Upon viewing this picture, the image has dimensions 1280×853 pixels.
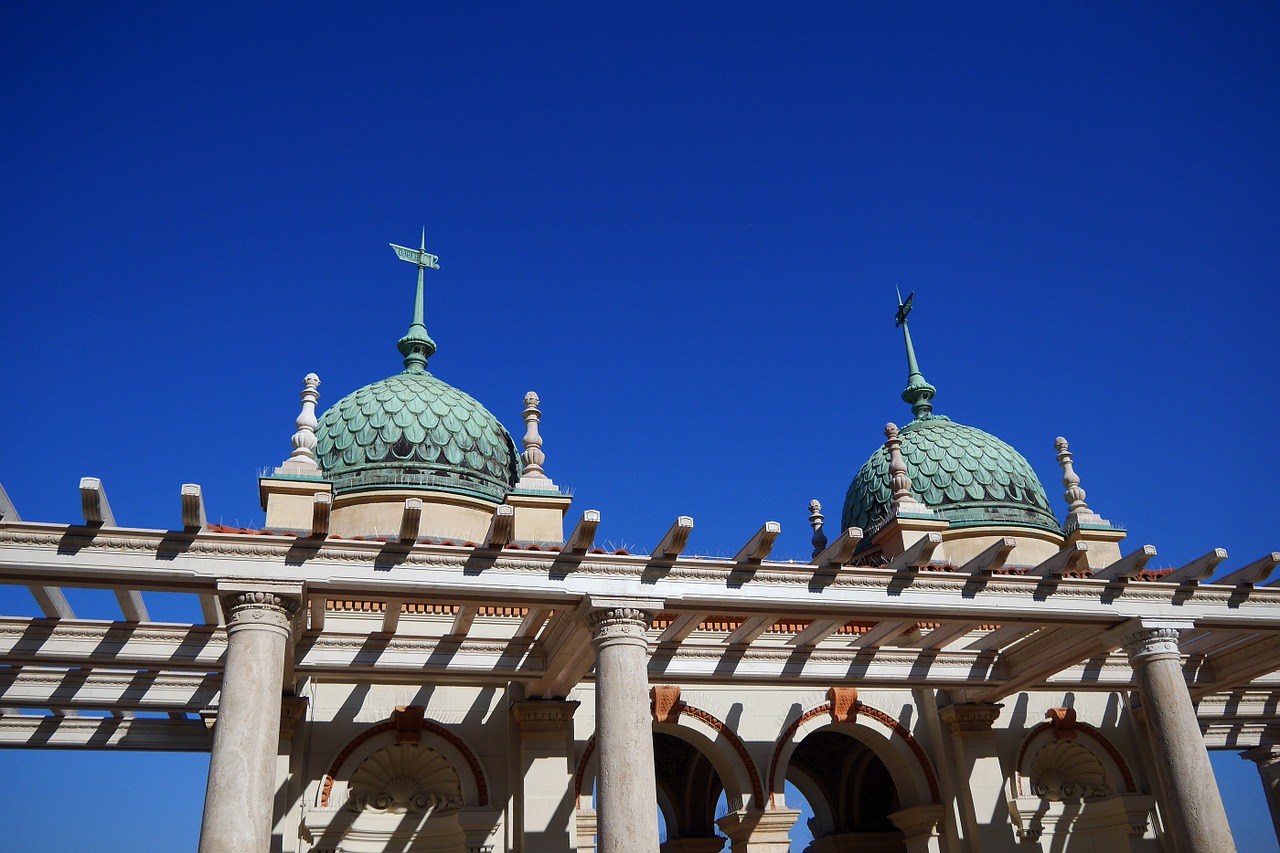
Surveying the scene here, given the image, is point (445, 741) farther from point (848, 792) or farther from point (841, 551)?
point (848, 792)

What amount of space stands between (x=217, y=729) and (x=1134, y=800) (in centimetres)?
1588

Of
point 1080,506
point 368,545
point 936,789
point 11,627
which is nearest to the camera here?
point 368,545

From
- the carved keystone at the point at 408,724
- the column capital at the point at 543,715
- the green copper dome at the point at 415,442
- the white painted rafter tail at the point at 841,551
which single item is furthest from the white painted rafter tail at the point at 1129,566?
the green copper dome at the point at 415,442

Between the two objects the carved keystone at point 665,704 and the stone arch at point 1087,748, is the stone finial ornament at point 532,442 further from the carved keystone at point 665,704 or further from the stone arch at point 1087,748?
the stone arch at point 1087,748

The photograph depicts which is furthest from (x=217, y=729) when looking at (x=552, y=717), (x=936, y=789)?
(x=936, y=789)

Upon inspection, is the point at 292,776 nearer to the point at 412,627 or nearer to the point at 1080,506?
the point at 412,627

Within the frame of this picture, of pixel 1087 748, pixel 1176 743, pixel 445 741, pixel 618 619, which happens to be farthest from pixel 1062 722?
pixel 445 741

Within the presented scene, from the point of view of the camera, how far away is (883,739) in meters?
18.6

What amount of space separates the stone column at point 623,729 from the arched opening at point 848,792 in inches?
458

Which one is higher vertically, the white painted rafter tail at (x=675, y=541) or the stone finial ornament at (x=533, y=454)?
the stone finial ornament at (x=533, y=454)

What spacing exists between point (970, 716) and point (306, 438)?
12.6 metres

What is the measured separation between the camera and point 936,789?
719 inches

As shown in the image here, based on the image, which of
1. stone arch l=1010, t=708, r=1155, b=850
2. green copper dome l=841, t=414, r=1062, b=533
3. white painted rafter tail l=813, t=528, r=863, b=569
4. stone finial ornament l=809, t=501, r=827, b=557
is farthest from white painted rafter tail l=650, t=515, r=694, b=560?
stone finial ornament l=809, t=501, r=827, b=557

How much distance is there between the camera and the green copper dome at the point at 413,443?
19.8m
